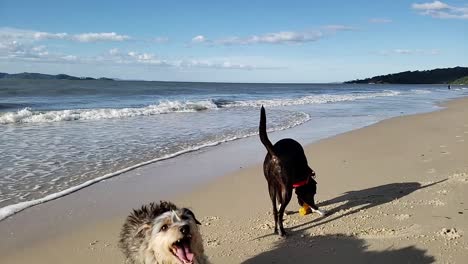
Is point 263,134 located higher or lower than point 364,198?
higher

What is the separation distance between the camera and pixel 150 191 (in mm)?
7309

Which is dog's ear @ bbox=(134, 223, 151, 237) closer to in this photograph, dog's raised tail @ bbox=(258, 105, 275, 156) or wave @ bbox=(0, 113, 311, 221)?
dog's raised tail @ bbox=(258, 105, 275, 156)

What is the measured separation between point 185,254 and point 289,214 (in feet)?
9.12

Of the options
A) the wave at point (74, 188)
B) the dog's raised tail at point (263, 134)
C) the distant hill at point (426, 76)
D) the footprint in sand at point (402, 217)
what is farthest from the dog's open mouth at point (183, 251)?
the distant hill at point (426, 76)

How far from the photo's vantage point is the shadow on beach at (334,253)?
452cm

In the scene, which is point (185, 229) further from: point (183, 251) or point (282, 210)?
point (282, 210)

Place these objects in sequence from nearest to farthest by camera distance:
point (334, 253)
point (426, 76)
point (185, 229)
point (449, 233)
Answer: point (185, 229)
point (334, 253)
point (449, 233)
point (426, 76)

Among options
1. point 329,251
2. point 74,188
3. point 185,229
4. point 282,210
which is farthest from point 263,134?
point 74,188

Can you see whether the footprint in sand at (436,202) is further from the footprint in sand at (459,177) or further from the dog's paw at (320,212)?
the dog's paw at (320,212)

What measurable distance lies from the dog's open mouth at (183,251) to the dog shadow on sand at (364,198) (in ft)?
7.58

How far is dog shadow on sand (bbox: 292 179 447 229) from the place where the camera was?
6.00 m

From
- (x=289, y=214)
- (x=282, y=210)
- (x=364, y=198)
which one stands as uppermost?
(x=282, y=210)

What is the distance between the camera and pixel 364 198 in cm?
661

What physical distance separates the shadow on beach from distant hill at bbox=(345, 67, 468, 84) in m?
141
